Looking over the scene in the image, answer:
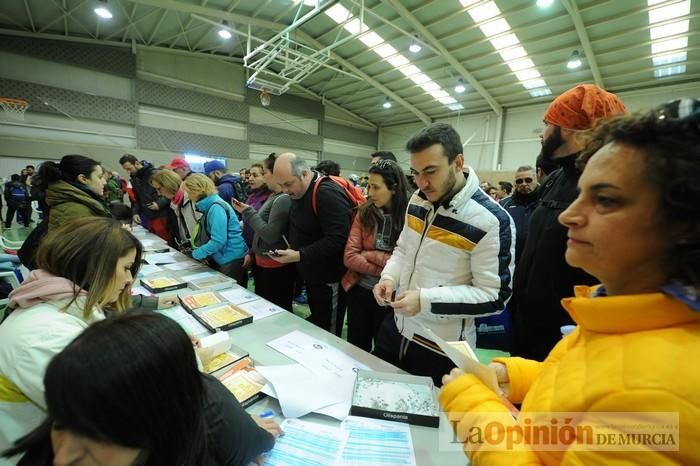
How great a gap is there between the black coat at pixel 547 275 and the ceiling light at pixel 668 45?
7928mm

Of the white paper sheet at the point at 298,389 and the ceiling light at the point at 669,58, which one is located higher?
the ceiling light at the point at 669,58

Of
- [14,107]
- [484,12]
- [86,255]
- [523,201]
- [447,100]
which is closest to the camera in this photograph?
[86,255]

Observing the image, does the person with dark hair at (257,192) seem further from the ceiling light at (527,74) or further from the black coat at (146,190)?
the ceiling light at (527,74)

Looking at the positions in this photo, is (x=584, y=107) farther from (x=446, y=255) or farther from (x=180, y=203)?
(x=180, y=203)

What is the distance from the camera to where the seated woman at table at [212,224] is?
2.41 m

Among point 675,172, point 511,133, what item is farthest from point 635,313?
point 511,133

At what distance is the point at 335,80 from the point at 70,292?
12452mm

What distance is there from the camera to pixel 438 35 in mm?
7500

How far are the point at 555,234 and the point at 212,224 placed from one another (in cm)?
221

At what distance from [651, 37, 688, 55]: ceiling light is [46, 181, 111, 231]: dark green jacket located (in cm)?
944

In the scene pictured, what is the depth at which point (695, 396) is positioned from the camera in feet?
1.15

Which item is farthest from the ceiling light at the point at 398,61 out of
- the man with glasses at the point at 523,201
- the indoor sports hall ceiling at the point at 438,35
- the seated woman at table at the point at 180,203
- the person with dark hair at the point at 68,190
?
the person with dark hair at the point at 68,190

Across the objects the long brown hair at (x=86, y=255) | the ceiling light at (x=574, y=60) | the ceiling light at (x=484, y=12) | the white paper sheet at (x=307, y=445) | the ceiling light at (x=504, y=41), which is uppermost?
the ceiling light at (x=484, y=12)

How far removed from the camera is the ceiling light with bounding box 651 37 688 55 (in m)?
5.98
